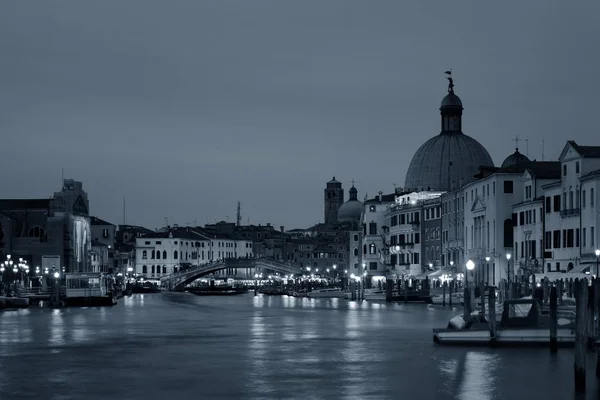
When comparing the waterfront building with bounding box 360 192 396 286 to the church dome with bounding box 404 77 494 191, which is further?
the church dome with bounding box 404 77 494 191

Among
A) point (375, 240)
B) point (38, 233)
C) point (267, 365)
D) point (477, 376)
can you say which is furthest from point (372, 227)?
point (477, 376)

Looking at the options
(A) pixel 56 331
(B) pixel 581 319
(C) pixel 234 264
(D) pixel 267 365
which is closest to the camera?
(B) pixel 581 319

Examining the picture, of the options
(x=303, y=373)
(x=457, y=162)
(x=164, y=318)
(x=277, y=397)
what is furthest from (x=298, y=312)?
(x=457, y=162)

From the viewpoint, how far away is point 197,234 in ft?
499

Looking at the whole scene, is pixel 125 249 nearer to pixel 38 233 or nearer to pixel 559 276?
pixel 38 233

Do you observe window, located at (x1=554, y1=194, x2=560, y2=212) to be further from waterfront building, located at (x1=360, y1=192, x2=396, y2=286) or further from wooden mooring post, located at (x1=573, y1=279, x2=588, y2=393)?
waterfront building, located at (x1=360, y1=192, x2=396, y2=286)

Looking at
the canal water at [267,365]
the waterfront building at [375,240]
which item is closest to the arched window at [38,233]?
the waterfront building at [375,240]

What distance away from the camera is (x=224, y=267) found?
11656 centimetres

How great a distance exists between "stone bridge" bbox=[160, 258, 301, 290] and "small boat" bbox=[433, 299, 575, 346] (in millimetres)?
83319

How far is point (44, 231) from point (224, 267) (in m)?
22.1

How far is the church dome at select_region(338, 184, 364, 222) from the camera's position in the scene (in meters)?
188

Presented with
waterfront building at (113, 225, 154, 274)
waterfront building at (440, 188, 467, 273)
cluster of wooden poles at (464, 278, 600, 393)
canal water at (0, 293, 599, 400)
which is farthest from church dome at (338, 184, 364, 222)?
canal water at (0, 293, 599, 400)

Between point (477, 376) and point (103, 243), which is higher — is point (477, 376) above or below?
below

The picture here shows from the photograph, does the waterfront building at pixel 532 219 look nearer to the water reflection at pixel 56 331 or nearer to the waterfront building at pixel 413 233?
the waterfront building at pixel 413 233
